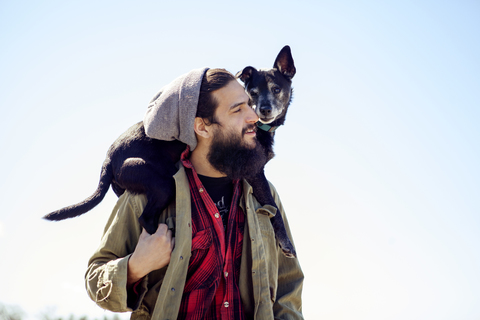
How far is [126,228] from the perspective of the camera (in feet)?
8.35

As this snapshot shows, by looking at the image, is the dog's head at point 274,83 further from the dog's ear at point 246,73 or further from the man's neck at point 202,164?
the man's neck at point 202,164

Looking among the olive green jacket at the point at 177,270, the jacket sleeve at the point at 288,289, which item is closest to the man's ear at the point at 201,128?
the olive green jacket at the point at 177,270

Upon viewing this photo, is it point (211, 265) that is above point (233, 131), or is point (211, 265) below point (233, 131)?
below

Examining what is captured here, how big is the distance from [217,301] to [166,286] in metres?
0.31

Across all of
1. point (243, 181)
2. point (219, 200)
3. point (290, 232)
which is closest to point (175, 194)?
point (219, 200)

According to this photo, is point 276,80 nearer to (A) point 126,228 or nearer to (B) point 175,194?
(B) point 175,194

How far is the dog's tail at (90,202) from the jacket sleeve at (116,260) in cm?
38

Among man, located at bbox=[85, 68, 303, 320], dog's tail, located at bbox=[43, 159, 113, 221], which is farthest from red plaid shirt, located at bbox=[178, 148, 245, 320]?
dog's tail, located at bbox=[43, 159, 113, 221]

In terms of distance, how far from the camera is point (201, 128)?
291 centimetres

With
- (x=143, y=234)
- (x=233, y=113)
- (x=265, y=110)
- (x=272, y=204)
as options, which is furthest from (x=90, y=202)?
(x=265, y=110)

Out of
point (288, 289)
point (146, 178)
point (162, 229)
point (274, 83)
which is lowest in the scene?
point (288, 289)

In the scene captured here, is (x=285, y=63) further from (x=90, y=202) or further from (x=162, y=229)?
Result: (x=162, y=229)

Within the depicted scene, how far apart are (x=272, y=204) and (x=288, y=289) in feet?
2.05


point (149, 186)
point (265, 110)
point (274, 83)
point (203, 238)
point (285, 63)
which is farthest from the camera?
point (285, 63)
